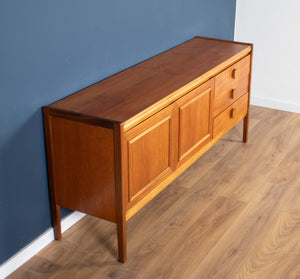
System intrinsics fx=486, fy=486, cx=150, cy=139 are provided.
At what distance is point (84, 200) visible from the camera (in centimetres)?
214

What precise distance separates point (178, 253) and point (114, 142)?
638mm

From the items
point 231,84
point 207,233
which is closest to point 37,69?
point 207,233

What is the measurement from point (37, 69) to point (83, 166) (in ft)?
1.46

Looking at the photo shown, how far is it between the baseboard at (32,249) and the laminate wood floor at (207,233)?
0.02 meters

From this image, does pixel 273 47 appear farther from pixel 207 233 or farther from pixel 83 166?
pixel 83 166

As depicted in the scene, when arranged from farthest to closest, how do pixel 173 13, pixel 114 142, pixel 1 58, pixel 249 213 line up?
pixel 173 13, pixel 249 213, pixel 114 142, pixel 1 58

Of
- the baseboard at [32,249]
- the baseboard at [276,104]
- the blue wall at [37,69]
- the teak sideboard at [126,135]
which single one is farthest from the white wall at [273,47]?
the baseboard at [32,249]

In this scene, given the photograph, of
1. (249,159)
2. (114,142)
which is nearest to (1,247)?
(114,142)

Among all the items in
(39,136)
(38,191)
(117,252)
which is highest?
(39,136)

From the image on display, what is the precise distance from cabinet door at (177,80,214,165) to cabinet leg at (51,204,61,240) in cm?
66

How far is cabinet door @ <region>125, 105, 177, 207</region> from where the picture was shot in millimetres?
2037

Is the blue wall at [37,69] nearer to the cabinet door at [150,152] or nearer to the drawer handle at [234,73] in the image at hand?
the cabinet door at [150,152]

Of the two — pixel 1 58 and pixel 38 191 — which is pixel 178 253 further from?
pixel 1 58

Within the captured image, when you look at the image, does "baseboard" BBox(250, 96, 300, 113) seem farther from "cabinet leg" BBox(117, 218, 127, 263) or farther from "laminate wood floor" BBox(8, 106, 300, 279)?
"cabinet leg" BBox(117, 218, 127, 263)
